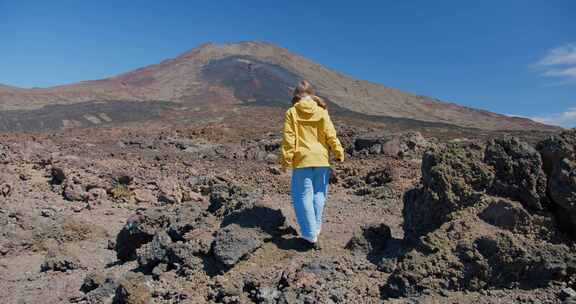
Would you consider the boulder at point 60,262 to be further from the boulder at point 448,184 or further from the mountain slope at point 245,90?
the mountain slope at point 245,90

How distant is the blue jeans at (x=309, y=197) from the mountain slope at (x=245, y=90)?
31.4 metres

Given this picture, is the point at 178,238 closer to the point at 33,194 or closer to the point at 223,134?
the point at 33,194

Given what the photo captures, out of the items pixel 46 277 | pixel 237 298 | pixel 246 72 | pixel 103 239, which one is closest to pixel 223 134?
pixel 103 239

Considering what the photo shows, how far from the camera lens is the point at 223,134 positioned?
1770cm

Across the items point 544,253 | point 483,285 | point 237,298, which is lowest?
point 237,298

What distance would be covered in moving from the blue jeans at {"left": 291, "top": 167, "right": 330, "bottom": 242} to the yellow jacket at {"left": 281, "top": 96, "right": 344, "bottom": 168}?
0.29ft

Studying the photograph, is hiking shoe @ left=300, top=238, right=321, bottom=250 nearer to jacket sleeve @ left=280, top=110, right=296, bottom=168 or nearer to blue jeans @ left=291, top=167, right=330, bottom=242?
blue jeans @ left=291, top=167, right=330, bottom=242

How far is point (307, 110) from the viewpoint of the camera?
14.3ft

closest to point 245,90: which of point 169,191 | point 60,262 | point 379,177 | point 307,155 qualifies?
point 169,191

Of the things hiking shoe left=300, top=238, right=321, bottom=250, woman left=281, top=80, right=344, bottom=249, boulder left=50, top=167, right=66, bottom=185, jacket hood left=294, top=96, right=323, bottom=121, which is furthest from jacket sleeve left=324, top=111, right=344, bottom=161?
boulder left=50, top=167, right=66, bottom=185

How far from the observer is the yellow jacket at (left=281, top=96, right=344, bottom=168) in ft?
14.0

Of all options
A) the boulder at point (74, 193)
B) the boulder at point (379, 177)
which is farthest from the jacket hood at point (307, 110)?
the boulder at point (74, 193)

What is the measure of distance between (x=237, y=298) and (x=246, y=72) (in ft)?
155

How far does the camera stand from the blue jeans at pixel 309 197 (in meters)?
4.20
